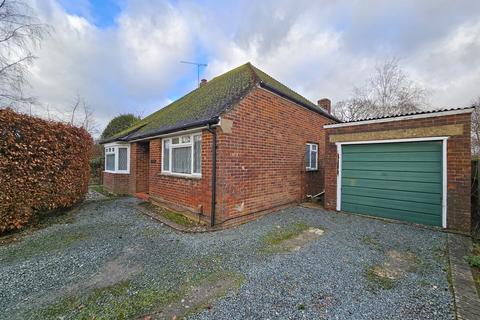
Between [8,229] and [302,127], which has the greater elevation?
[302,127]

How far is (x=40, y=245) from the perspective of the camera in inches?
177

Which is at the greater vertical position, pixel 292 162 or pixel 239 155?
pixel 239 155

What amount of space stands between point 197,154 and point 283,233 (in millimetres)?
3413

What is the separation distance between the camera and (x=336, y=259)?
3.76 metres

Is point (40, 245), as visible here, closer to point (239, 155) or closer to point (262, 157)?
point (239, 155)

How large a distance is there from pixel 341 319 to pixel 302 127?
7.31 metres

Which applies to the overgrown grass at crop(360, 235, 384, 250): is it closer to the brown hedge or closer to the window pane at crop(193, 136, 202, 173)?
the window pane at crop(193, 136, 202, 173)

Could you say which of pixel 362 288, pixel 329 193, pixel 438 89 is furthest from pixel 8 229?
pixel 438 89

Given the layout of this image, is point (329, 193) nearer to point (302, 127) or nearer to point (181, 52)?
point (302, 127)

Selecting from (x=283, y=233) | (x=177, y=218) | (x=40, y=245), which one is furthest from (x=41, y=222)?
(x=283, y=233)

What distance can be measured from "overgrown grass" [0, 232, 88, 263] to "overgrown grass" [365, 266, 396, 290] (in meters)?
5.97

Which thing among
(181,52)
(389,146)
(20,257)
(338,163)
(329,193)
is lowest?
(20,257)

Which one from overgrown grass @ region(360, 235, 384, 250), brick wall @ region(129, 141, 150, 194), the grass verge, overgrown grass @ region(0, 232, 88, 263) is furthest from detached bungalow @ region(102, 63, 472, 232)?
overgrown grass @ region(0, 232, 88, 263)

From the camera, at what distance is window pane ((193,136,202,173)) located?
6227mm
